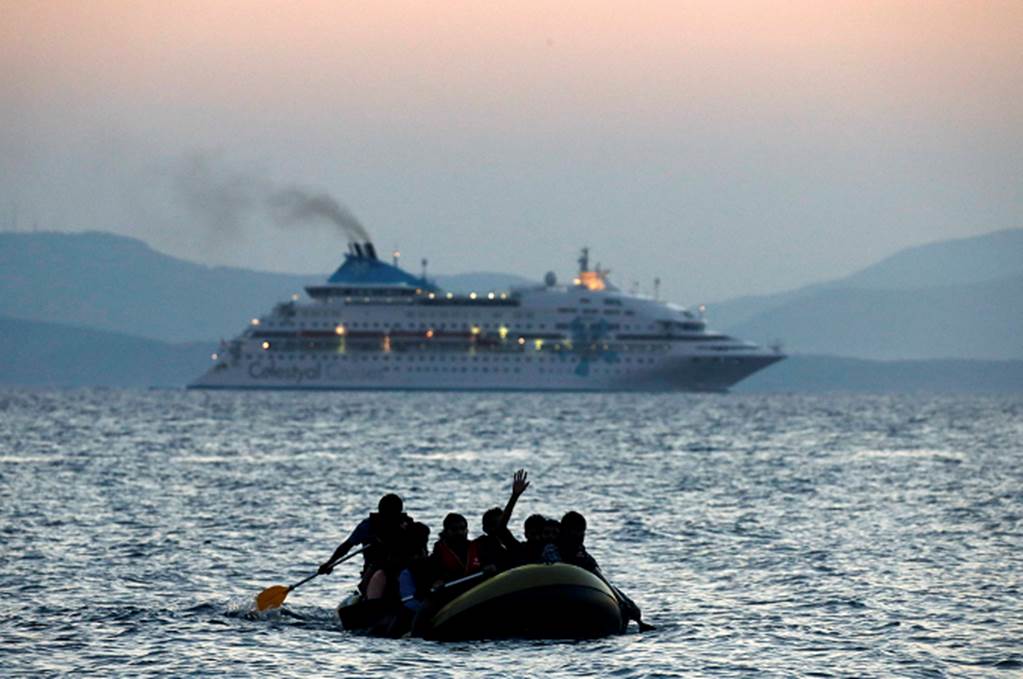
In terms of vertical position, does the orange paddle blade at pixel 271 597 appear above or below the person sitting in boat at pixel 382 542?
below

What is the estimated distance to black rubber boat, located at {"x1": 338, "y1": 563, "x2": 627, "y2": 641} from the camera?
21.9 meters

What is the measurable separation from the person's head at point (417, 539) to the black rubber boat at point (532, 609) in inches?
30.0

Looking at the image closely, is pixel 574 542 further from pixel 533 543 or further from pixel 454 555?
pixel 454 555

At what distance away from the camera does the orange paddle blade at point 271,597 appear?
25750mm

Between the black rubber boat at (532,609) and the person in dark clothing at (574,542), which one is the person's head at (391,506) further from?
the person in dark clothing at (574,542)

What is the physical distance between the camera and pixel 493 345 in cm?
17612

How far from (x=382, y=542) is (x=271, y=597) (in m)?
3.51

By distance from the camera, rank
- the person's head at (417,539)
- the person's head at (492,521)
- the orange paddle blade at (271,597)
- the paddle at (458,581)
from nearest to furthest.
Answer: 1. the paddle at (458,581)
2. the person's head at (492,521)
3. the person's head at (417,539)
4. the orange paddle blade at (271,597)

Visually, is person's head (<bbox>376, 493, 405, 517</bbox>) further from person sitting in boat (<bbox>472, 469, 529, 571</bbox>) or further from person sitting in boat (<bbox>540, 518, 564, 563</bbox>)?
person sitting in boat (<bbox>540, 518, 564, 563</bbox>)

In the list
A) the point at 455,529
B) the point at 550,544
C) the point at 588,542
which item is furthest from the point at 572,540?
the point at 588,542

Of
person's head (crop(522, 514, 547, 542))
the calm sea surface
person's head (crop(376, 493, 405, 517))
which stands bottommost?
the calm sea surface

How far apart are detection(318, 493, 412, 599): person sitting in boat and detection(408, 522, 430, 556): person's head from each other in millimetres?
94

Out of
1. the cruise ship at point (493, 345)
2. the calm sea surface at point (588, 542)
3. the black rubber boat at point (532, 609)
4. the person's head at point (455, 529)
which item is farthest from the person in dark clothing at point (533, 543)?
the cruise ship at point (493, 345)

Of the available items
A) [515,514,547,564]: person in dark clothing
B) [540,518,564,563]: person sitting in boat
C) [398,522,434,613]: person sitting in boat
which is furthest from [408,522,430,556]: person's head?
[540,518,564,563]: person sitting in boat
